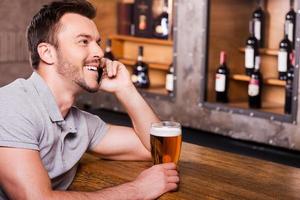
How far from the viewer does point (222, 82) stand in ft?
13.5

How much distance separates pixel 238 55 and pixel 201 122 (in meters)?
0.66

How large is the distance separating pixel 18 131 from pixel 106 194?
0.27 metres

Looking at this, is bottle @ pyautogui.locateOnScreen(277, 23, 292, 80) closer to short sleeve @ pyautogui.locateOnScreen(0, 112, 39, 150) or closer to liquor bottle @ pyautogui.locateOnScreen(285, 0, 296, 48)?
liquor bottle @ pyautogui.locateOnScreen(285, 0, 296, 48)

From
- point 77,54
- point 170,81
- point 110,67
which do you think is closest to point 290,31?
point 170,81

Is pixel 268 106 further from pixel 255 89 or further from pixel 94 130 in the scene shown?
pixel 94 130

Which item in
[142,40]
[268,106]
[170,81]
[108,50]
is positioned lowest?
[268,106]

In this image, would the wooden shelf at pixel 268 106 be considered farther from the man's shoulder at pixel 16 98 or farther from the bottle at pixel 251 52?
the man's shoulder at pixel 16 98

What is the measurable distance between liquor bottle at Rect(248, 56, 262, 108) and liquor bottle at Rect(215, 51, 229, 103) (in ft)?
0.73

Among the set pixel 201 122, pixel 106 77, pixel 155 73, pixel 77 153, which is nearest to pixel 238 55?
pixel 201 122

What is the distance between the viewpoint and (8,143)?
1.25 meters

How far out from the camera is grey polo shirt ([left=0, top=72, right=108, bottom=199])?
4.22 feet

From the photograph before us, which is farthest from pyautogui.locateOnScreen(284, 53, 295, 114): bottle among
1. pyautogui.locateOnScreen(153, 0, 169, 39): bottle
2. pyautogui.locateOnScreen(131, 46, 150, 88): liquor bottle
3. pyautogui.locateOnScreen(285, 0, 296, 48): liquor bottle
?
pyautogui.locateOnScreen(131, 46, 150, 88): liquor bottle

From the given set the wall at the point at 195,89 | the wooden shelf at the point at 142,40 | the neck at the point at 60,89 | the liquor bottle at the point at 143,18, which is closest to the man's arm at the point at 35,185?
the neck at the point at 60,89

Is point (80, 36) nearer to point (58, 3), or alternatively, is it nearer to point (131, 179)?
point (58, 3)
